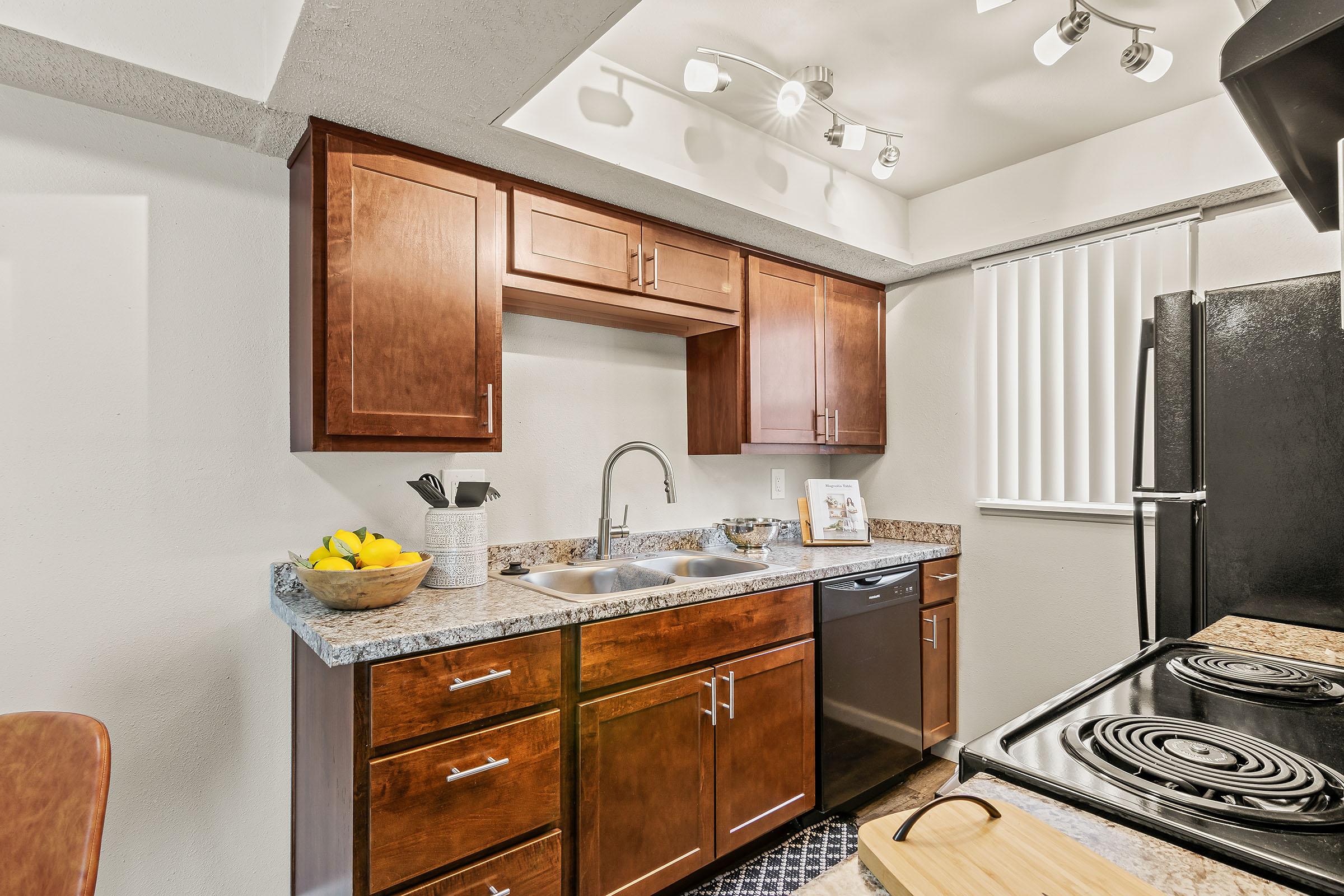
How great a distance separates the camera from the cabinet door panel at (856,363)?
117 inches

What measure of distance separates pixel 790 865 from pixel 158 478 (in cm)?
212

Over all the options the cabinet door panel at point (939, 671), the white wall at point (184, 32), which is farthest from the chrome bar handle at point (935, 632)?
the white wall at point (184, 32)

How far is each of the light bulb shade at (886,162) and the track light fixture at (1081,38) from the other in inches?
20.8

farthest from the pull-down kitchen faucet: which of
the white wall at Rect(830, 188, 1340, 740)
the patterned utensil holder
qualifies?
the white wall at Rect(830, 188, 1340, 740)

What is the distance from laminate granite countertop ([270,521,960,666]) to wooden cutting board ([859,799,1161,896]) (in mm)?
1069

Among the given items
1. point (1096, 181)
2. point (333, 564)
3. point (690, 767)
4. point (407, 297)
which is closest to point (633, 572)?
point (690, 767)

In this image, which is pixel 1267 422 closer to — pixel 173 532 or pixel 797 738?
pixel 797 738

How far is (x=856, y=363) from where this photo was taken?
3.09 m

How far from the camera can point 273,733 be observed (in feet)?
5.99

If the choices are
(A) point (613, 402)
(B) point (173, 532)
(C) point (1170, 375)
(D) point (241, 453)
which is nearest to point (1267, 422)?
(C) point (1170, 375)

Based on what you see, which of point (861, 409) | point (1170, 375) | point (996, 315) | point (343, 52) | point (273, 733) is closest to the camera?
point (343, 52)

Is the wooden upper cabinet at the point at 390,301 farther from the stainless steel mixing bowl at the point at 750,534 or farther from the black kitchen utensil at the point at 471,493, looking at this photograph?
the stainless steel mixing bowl at the point at 750,534

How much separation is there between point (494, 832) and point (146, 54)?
1847 mm

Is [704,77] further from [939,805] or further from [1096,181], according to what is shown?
[939,805]
